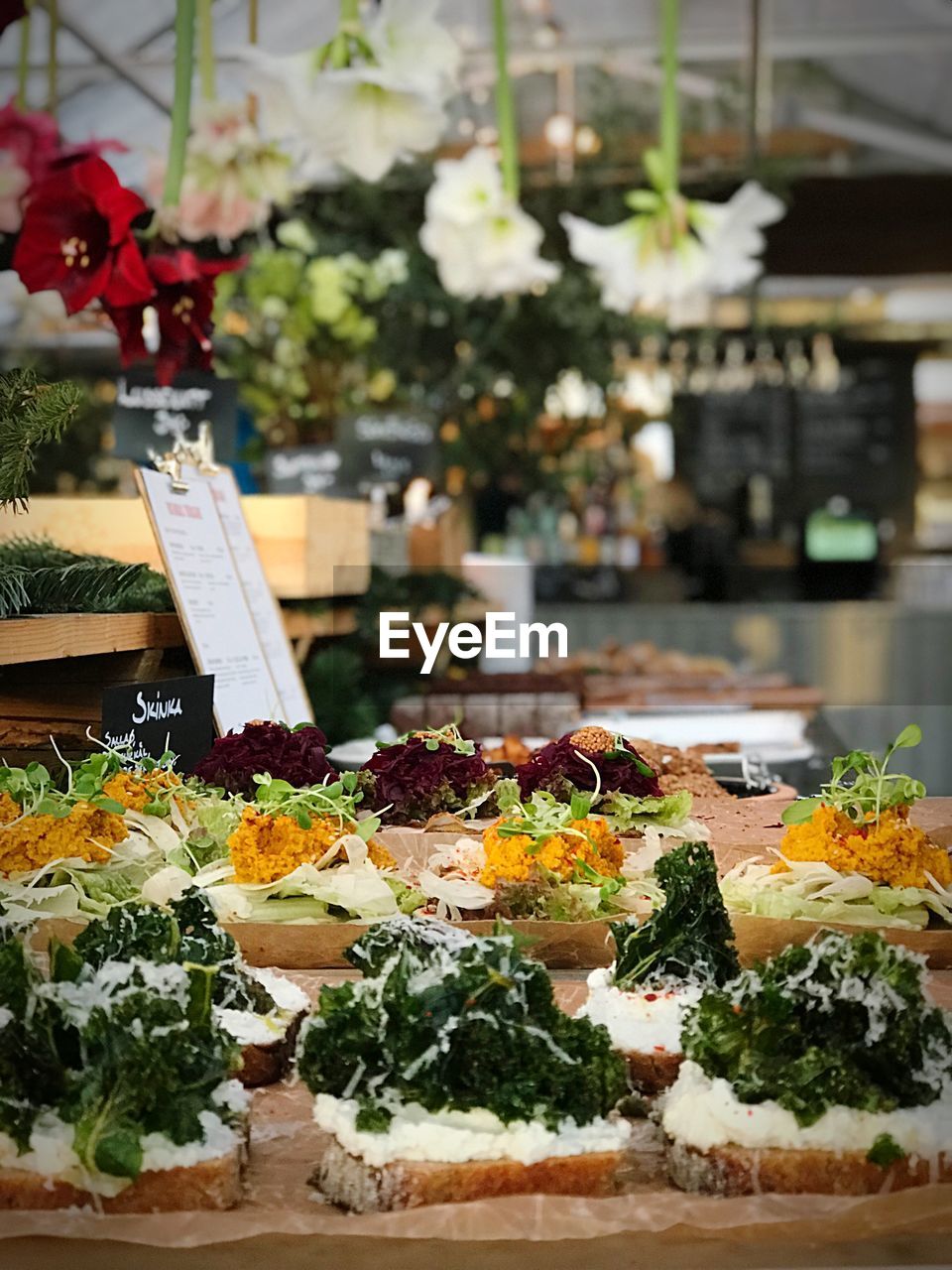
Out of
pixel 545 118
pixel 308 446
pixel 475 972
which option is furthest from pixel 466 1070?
pixel 545 118

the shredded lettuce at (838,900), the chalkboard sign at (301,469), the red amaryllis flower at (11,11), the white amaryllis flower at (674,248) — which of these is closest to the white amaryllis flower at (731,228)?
the white amaryllis flower at (674,248)

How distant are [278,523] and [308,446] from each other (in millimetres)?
1692

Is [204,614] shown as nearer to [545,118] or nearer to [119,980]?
[119,980]

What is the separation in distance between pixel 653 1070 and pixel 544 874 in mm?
385

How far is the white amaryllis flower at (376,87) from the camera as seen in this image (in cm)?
155

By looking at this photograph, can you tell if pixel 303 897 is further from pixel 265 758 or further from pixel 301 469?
pixel 301 469

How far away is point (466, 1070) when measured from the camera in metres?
1.41

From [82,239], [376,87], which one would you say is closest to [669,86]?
[376,87]

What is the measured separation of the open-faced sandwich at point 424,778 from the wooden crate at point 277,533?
0.86 metres

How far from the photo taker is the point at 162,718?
247cm

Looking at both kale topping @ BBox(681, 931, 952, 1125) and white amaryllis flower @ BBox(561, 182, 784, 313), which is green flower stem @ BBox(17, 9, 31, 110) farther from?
kale topping @ BBox(681, 931, 952, 1125)

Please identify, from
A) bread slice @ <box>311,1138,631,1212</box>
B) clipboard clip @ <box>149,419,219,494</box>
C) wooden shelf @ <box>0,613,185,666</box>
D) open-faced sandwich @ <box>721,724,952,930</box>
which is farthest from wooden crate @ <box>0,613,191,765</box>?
bread slice @ <box>311,1138,631,1212</box>

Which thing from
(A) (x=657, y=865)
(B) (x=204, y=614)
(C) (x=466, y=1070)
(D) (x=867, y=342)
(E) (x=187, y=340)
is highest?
(D) (x=867, y=342)

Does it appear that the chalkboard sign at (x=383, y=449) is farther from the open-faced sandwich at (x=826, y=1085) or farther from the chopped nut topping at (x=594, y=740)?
the open-faced sandwich at (x=826, y=1085)
